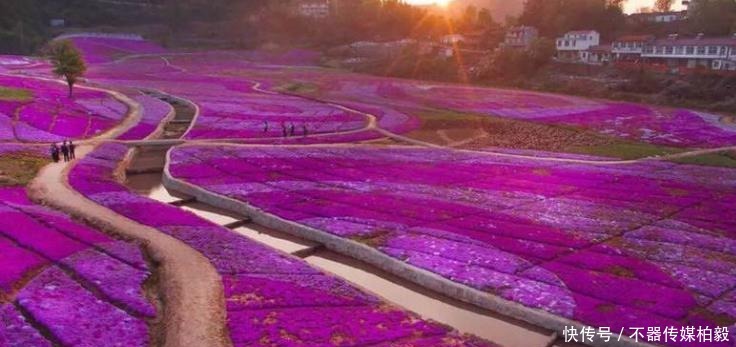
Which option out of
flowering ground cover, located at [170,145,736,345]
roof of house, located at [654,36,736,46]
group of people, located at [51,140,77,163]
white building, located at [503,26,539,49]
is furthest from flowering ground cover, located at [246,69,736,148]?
group of people, located at [51,140,77,163]

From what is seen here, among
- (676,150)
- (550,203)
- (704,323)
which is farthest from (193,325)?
(676,150)

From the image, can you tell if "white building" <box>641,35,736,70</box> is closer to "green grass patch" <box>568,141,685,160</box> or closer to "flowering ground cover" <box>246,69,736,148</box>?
"flowering ground cover" <box>246,69,736,148</box>

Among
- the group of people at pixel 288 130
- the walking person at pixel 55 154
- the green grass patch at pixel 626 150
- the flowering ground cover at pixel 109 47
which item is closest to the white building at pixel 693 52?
the green grass patch at pixel 626 150

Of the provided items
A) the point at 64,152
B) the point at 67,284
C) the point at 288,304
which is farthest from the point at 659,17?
the point at 67,284

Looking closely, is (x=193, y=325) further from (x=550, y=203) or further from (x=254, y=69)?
(x=254, y=69)

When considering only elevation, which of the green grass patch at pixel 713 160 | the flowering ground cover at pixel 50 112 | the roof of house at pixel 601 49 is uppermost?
the roof of house at pixel 601 49

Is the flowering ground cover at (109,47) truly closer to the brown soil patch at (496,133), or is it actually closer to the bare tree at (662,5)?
the brown soil patch at (496,133)
